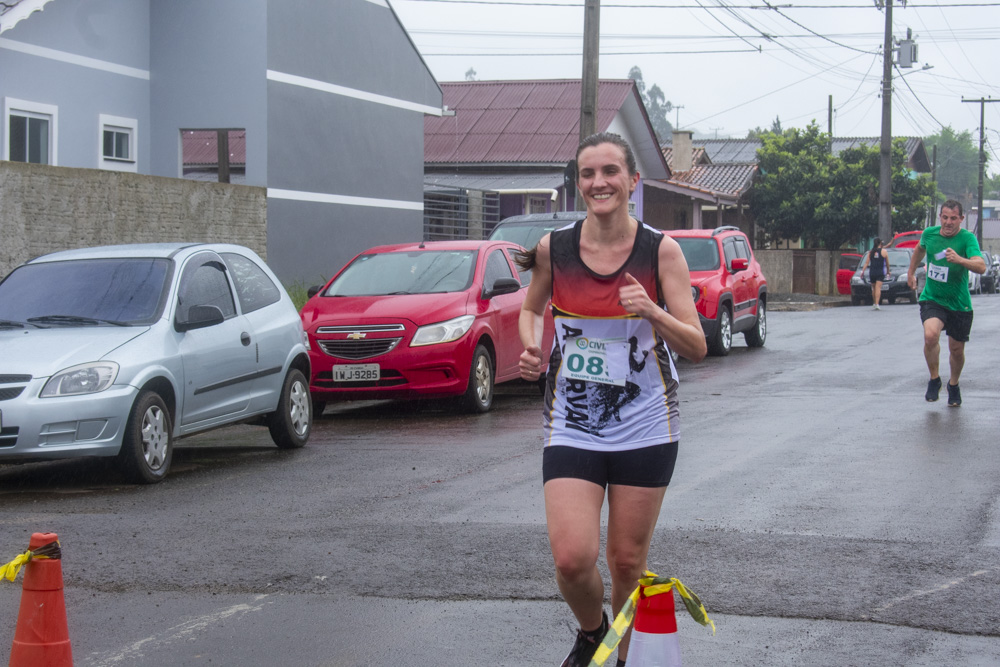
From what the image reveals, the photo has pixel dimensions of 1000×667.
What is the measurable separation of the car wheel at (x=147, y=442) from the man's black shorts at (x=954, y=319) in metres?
6.96

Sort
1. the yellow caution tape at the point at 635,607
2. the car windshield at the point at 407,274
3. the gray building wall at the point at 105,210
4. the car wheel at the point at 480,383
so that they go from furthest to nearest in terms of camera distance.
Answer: the gray building wall at the point at 105,210
the car windshield at the point at 407,274
the car wheel at the point at 480,383
the yellow caution tape at the point at 635,607

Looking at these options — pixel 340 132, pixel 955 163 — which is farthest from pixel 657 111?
pixel 340 132

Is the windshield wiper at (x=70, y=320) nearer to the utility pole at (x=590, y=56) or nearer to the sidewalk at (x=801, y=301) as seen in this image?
the utility pole at (x=590, y=56)

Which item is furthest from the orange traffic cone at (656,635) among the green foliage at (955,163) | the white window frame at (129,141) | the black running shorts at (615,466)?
the green foliage at (955,163)

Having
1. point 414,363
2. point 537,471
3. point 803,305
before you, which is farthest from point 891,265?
point 537,471

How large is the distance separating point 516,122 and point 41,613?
34254 millimetres

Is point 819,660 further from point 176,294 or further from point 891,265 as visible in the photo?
point 891,265

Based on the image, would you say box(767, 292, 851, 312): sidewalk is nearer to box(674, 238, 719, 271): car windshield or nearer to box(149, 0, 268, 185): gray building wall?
box(674, 238, 719, 271): car windshield

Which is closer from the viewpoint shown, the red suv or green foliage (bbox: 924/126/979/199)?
the red suv

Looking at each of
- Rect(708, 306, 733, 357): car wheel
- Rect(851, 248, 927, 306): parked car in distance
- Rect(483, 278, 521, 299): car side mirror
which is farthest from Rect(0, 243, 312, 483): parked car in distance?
Rect(851, 248, 927, 306): parked car in distance

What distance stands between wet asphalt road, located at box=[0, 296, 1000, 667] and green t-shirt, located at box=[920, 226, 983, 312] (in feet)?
3.64

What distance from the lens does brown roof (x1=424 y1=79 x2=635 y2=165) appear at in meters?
35.8

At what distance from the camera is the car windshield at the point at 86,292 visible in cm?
921

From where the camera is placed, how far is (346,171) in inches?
931
